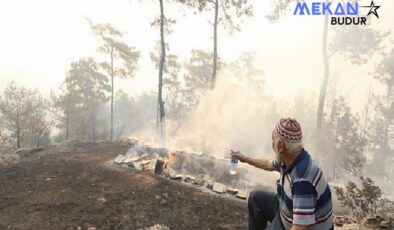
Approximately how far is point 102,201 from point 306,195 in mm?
7376

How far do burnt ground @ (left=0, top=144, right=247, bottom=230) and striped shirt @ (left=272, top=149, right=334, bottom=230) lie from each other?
5035mm

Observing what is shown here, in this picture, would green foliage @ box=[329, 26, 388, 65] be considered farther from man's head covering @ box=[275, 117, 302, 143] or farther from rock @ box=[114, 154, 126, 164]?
man's head covering @ box=[275, 117, 302, 143]

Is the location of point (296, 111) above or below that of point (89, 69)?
below

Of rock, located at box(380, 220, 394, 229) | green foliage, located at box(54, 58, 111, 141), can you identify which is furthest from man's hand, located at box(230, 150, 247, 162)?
green foliage, located at box(54, 58, 111, 141)

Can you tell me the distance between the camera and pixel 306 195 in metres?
2.94

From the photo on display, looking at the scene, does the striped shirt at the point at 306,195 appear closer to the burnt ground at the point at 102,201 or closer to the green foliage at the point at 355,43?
Answer: the burnt ground at the point at 102,201

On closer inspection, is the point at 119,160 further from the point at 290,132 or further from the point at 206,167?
the point at 290,132

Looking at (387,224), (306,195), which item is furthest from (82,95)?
(306,195)

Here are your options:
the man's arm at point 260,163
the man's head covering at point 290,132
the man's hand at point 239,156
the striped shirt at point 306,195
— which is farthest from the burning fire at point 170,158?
the man's head covering at point 290,132

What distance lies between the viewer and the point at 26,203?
888 cm

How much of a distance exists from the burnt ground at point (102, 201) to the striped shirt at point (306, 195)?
5.03 m

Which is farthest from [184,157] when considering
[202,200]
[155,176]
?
[202,200]

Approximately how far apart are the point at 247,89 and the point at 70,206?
42.7 m

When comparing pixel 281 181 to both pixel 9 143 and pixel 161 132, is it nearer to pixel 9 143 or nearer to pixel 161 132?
pixel 161 132
